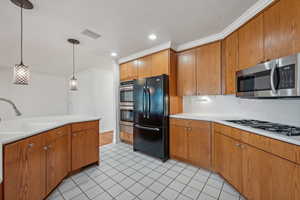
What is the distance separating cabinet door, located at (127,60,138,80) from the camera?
Answer: 10.6 ft

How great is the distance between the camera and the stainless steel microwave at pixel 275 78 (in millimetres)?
1153

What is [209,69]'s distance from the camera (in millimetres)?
2404

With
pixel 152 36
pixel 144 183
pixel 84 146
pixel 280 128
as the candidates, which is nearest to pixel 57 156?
pixel 84 146

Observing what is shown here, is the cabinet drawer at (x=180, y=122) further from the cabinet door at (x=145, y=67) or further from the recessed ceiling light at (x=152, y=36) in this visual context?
the recessed ceiling light at (x=152, y=36)

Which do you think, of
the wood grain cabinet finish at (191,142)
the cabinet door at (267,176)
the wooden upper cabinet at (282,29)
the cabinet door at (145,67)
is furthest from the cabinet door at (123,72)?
the cabinet door at (267,176)

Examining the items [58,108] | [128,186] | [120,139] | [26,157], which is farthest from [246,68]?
[58,108]

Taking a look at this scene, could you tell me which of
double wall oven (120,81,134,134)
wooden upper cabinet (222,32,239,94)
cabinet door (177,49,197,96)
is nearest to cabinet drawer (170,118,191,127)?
cabinet door (177,49,197,96)

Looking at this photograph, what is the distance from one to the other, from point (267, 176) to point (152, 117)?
1822 millimetres

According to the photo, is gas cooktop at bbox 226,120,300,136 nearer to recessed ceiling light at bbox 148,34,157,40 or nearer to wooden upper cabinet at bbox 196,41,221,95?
wooden upper cabinet at bbox 196,41,221,95

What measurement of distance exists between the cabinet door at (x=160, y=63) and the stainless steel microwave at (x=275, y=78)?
4.69ft

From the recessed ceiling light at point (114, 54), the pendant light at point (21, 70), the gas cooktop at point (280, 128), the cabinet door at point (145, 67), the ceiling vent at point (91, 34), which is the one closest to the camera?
the gas cooktop at point (280, 128)

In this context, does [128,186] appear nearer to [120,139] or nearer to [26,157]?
[26,157]

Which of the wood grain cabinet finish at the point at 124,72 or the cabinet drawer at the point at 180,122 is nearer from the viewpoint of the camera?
the cabinet drawer at the point at 180,122

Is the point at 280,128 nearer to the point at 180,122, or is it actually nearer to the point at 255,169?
the point at 255,169
